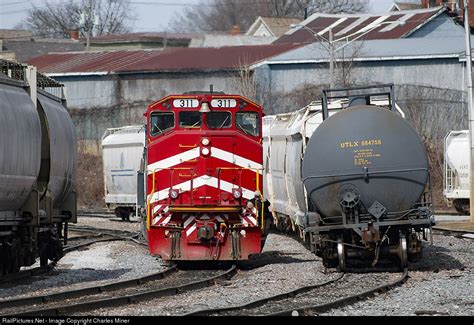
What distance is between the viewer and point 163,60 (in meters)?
67.6

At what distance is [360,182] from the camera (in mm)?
18891

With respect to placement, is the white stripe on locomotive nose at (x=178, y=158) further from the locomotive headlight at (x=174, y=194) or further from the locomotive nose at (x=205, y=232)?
the locomotive nose at (x=205, y=232)

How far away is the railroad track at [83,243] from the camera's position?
753 inches

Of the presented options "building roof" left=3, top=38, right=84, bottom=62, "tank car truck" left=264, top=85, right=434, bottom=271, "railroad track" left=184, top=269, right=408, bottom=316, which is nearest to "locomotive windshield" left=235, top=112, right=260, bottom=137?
"tank car truck" left=264, top=85, right=434, bottom=271

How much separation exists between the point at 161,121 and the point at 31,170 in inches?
145

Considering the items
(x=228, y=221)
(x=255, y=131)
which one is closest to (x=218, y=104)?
(x=255, y=131)

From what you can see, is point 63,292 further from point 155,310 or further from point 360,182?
point 360,182

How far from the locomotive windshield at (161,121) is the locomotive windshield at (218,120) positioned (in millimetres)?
754

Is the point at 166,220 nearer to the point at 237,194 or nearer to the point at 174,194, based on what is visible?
the point at 174,194

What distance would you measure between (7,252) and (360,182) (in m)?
6.39

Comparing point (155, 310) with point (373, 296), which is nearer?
point (155, 310)

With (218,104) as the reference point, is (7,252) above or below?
below

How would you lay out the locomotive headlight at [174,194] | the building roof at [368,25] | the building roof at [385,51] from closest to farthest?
the locomotive headlight at [174,194], the building roof at [385,51], the building roof at [368,25]

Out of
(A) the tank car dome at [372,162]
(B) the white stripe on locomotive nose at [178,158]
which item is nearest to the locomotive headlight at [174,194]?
(B) the white stripe on locomotive nose at [178,158]
